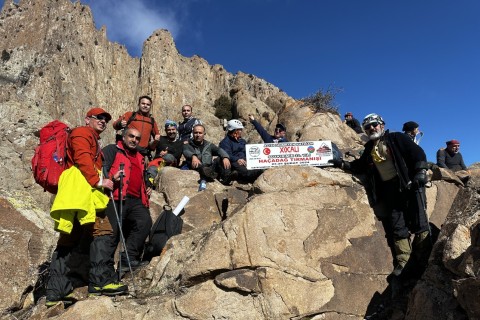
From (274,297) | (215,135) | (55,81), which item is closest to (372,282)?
(274,297)

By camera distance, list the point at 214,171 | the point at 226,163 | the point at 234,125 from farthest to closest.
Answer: the point at 234,125
the point at 214,171
the point at 226,163

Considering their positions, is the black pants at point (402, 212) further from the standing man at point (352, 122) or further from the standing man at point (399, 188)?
the standing man at point (352, 122)

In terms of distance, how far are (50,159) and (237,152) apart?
4294 millimetres

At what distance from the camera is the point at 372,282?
14.9ft

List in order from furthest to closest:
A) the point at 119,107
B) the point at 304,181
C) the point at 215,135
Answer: the point at 119,107, the point at 215,135, the point at 304,181

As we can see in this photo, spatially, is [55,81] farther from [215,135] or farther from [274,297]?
[274,297]

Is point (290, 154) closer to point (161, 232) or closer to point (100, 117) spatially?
point (161, 232)

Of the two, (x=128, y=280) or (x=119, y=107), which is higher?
(x=119, y=107)

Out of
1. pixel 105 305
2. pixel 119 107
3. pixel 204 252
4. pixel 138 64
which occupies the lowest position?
pixel 105 305

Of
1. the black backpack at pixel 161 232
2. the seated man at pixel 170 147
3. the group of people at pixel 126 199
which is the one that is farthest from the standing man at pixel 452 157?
the black backpack at pixel 161 232

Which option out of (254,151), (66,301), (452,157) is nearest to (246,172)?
(254,151)

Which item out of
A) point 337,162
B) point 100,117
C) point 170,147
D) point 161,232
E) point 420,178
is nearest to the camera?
point 420,178

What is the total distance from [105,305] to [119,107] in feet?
135

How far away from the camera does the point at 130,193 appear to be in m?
5.39
